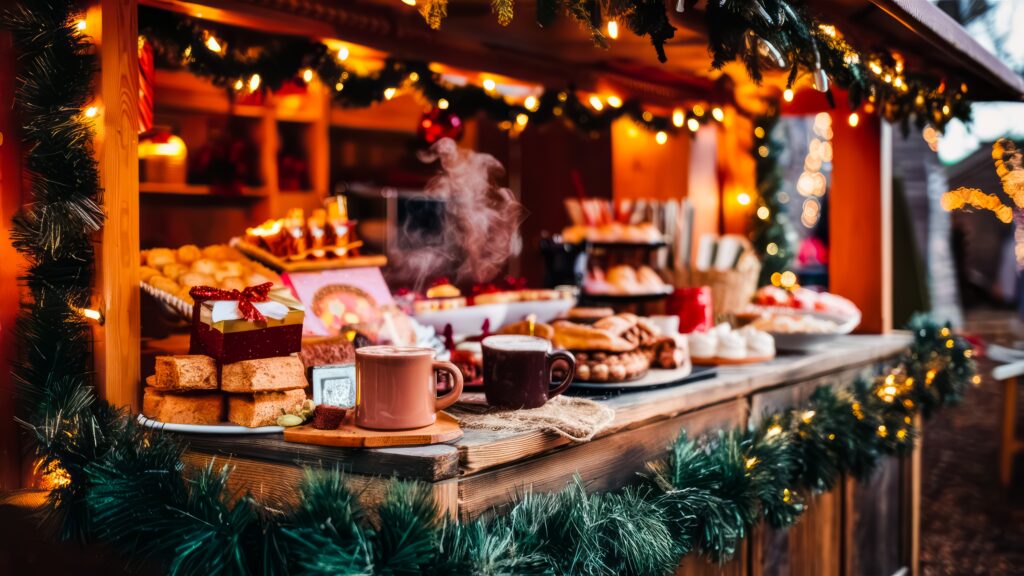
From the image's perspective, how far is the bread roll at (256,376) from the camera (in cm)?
182

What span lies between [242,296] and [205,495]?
1.40ft

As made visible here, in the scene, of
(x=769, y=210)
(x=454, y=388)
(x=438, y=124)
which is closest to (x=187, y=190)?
(x=438, y=124)

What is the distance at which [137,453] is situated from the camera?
5.63 feet

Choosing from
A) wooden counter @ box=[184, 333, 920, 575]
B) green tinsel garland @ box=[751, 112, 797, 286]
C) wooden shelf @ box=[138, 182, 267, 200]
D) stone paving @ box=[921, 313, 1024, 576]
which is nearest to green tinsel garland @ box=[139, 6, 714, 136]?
green tinsel garland @ box=[751, 112, 797, 286]

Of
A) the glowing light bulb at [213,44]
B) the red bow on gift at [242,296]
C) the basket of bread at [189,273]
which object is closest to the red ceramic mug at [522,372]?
the red bow on gift at [242,296]

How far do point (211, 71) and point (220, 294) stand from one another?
55.7 inches

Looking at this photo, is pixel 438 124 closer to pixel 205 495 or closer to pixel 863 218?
pixel 863 218

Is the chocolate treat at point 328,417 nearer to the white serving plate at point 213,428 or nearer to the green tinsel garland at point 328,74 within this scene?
the white serving plate at point 213,428

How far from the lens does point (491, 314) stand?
2.88 m

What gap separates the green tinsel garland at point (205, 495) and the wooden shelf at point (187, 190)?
3.82 m

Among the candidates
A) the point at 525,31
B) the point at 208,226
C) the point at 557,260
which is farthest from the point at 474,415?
the point at 208,226

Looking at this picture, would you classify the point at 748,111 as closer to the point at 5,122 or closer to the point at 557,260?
the point at 557,260

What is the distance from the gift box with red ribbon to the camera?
→ 5.98 feet

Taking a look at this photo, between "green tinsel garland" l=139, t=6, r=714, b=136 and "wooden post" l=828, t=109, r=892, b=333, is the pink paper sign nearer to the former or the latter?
"green tinsel garland" l=139, t=6, r=714, b=136
